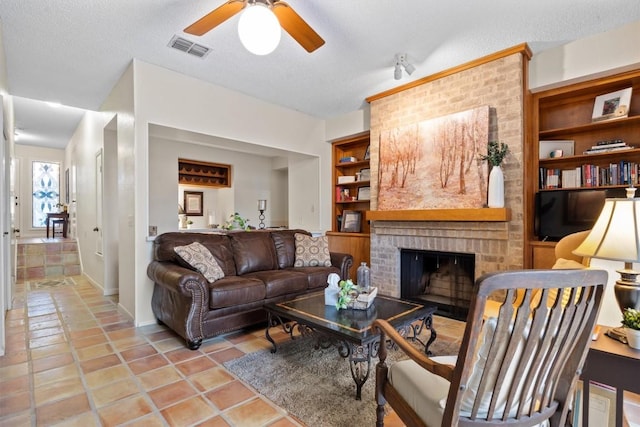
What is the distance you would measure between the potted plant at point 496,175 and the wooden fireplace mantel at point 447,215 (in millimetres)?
97

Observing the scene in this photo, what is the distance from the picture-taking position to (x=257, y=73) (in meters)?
3.70

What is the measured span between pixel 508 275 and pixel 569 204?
2.99m

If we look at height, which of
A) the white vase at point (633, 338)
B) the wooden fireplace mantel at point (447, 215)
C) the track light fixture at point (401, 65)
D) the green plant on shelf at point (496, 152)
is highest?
the track light fixture at point (401, 65)

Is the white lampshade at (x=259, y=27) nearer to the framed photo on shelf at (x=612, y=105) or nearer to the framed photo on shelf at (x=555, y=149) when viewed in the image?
the framed photo on shelf at (x=555, y=149)

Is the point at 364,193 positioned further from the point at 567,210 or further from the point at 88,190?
the point at 88,190

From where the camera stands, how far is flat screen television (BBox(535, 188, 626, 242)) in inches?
119

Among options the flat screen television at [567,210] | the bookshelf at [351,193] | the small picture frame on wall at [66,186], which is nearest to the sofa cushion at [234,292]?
the bookshelf at [351,193]

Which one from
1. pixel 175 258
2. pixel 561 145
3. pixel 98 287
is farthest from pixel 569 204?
pixel 98 287

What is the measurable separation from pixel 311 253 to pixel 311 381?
2061 mm

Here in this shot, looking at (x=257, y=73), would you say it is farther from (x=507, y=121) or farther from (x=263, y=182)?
(x=263, y=182)

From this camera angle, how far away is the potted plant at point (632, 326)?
1307 millimetres

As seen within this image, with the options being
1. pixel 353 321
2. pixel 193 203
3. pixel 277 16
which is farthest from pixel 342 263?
pixel 193 203

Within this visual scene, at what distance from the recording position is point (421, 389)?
4.17 ft

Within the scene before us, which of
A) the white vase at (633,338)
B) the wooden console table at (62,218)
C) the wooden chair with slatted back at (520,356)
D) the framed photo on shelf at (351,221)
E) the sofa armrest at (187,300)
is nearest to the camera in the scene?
the wooden chair with slatted back at (520,356)
